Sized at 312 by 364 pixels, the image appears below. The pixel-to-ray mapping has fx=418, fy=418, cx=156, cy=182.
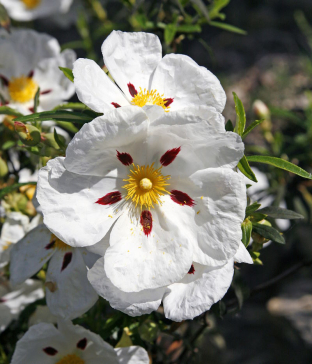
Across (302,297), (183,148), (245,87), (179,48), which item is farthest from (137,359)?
(245,87)

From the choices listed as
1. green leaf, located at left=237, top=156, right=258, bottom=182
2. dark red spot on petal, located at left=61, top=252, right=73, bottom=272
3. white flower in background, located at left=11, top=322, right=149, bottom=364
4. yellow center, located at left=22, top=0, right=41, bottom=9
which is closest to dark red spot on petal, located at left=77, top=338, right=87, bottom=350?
white flower in background, located at left=11, top=322, right=149, bottom=364

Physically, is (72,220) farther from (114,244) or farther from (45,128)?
(45,128)

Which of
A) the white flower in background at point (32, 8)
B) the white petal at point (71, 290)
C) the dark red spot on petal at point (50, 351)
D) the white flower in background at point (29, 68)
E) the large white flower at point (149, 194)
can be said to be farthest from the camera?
the white flower in background at point (32, 8)

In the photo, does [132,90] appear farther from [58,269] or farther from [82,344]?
[82,344]

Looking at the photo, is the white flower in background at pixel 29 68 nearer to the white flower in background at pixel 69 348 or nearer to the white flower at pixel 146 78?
the white flower at pixel 146 78

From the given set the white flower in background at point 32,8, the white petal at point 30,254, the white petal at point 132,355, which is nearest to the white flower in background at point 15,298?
the white petal at point 30,254
